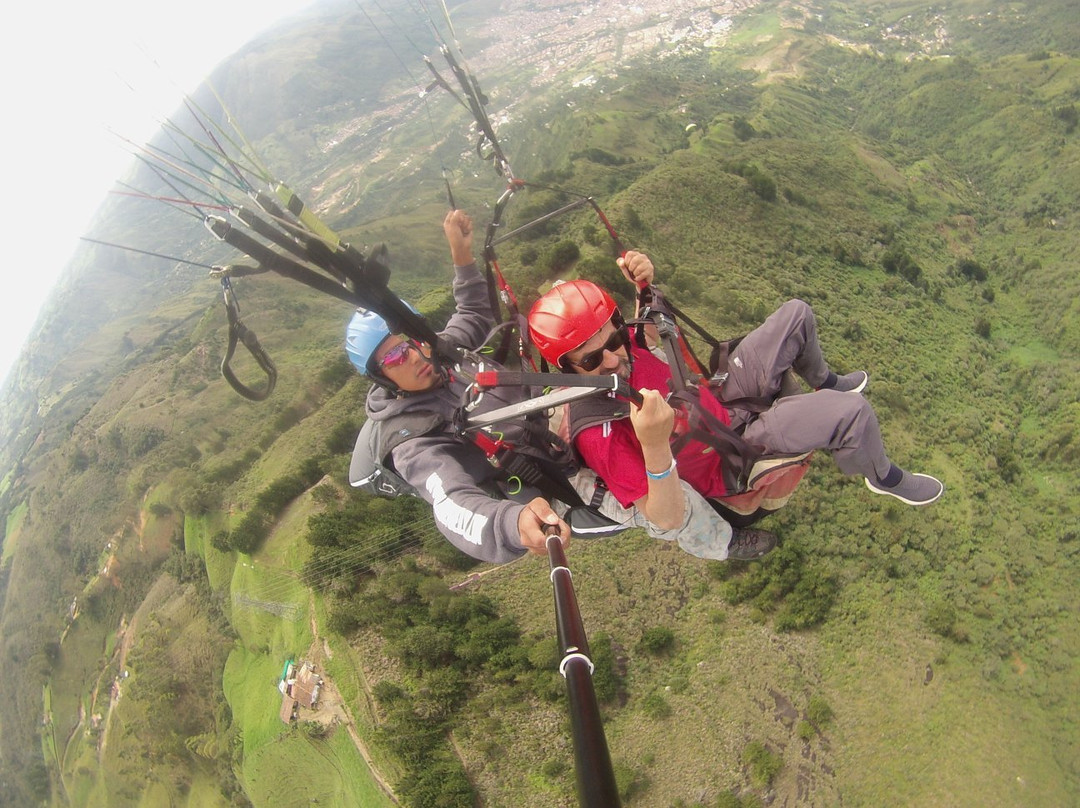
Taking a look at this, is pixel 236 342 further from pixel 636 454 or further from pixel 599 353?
pixel 636 454

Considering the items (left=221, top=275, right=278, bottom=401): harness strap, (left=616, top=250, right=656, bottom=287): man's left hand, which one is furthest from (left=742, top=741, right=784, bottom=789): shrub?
(left=221, top=275, right=278, bottom=401): harness strap

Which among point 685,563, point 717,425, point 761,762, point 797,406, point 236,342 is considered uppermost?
point 236,342

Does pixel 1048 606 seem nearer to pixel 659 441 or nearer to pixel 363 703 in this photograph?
pixel 363 703

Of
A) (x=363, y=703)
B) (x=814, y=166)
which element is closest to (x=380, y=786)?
(x=363, y=703)

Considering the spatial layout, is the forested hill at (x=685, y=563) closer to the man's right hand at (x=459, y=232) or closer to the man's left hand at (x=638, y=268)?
the man's right hand at (x=459, y=232)

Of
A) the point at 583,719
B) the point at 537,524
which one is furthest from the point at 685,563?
the point at 583,719

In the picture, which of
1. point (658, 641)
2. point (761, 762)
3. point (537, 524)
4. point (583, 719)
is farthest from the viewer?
point (658, 641)
